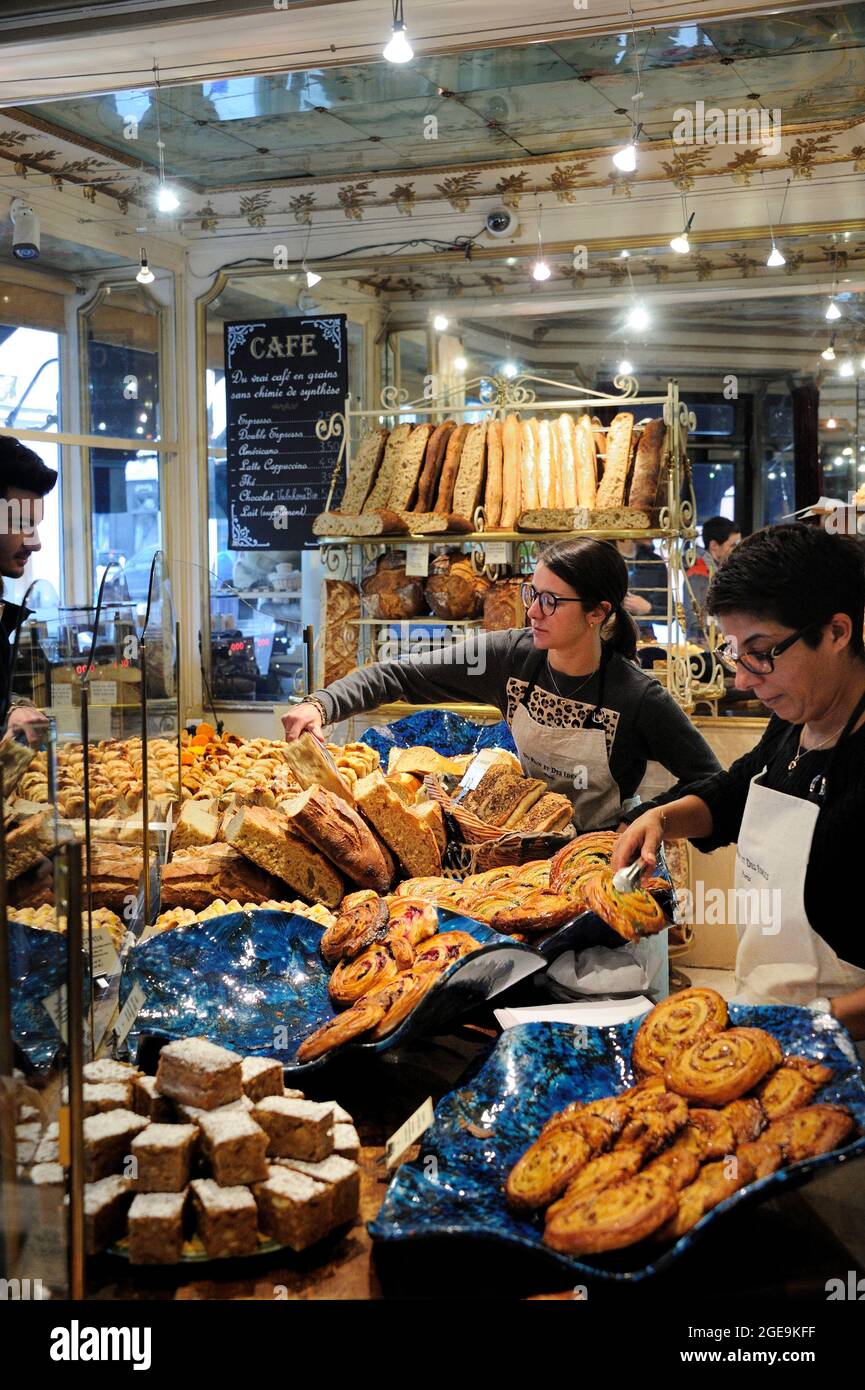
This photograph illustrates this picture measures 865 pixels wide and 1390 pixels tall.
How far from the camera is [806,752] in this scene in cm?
190

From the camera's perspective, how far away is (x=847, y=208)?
571 cm

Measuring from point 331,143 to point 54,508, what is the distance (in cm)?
237

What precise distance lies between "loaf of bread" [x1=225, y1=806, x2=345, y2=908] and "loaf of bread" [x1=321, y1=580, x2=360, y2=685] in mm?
3185

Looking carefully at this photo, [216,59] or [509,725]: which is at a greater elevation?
[216,59]

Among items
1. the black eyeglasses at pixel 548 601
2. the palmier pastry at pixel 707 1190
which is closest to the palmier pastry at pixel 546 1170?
the palmier pastry at pixel 707 1190

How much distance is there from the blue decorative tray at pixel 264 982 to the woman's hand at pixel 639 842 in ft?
0.95

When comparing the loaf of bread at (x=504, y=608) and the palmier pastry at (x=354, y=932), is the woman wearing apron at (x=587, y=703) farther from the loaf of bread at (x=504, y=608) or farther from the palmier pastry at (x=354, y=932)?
the loaf of bread at (x=504, y=608)

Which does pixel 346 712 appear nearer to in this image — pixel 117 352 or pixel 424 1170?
pixel 424 1170

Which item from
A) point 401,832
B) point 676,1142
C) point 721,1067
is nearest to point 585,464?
point 401,832

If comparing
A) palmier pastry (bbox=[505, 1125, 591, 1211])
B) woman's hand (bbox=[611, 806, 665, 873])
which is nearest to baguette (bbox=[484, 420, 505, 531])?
woman's hand (bbox=[611, 806, 665, 873])

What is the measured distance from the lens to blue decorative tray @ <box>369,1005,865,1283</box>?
113cm

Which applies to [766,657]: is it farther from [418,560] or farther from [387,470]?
[387,470]

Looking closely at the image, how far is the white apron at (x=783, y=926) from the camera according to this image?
5.82 feet

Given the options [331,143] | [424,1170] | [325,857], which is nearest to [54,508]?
[331,143]
